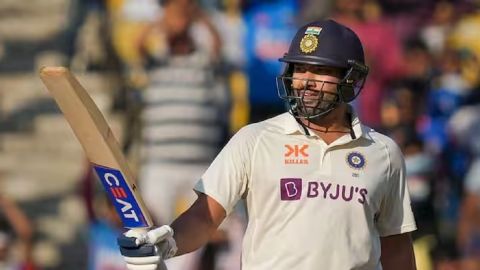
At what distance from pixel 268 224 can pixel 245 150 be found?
0.25 metres

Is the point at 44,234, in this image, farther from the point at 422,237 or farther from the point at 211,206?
the point at 211,206

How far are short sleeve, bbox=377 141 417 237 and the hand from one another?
33.0 inches

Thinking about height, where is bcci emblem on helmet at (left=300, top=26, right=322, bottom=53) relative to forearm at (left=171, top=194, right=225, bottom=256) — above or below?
above

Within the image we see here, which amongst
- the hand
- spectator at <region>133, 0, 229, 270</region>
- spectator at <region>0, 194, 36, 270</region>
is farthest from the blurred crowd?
the hand

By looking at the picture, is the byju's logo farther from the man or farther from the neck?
the neck

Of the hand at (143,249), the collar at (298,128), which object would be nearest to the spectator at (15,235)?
the collar at (298,128)

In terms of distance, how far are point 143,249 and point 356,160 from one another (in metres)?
0.81

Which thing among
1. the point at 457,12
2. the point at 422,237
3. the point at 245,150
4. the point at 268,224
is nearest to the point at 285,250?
the point at 268,224

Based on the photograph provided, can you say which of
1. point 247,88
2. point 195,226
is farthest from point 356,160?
point 247,88

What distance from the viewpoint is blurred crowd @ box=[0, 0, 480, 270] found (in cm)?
779

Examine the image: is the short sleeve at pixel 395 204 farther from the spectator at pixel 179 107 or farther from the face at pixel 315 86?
the spectator at pixel 179 107

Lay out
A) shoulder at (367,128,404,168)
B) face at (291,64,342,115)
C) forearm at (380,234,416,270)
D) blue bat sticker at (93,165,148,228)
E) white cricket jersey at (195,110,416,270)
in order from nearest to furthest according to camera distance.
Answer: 1. blue bat sticker at (93,165,148,228)
2. white cricket jersey at (195,110,416,270)
3. face at (291,64,342,115)
4. shoulder at (367,128,404,168)
5. forearm at (380,234,416,270)

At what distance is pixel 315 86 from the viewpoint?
3.93m

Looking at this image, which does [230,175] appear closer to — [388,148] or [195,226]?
[195,226]
